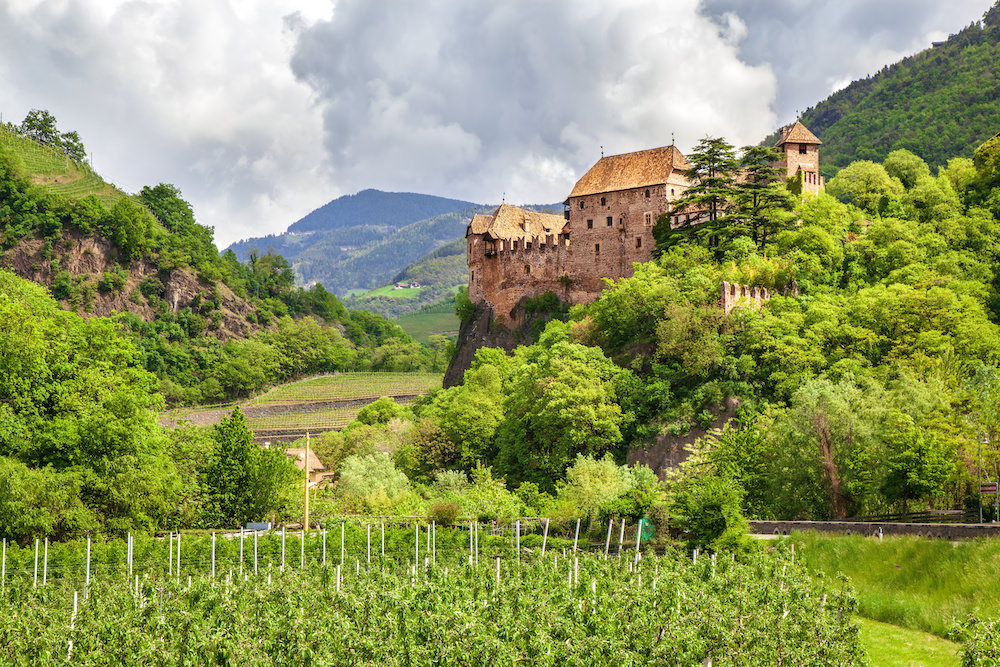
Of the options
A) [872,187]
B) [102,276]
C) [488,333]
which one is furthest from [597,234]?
[102,276]

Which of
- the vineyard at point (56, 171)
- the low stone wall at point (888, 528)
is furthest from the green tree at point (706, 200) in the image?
the vineyard at point (56, 171)

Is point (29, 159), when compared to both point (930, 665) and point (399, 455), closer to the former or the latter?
point (399, 455)

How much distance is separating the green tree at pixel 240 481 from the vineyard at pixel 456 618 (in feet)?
55.8

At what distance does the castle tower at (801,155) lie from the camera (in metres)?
77.6

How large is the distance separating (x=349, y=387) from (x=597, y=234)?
64.7m

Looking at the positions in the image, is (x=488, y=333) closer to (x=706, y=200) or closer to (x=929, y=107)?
(x=706, y=200)

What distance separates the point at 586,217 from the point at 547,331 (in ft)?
34.7

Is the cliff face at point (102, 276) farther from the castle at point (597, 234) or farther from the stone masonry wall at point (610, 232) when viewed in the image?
the stone masonry wall at point (610, 232)

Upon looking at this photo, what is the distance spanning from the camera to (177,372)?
135 metres

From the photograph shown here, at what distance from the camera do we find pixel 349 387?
452 feet

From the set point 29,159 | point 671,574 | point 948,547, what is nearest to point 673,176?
point 948,547

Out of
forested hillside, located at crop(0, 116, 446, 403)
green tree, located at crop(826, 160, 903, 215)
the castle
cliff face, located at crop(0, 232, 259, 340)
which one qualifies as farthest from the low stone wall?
cliff face, located at crop(0, 232, 259, 340)

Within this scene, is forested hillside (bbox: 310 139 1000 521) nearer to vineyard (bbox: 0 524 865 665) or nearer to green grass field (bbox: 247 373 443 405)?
vineyard (bbox: 0 524 865 665)

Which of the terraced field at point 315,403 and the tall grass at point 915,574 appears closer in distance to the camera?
the tall grass at point 915,574
